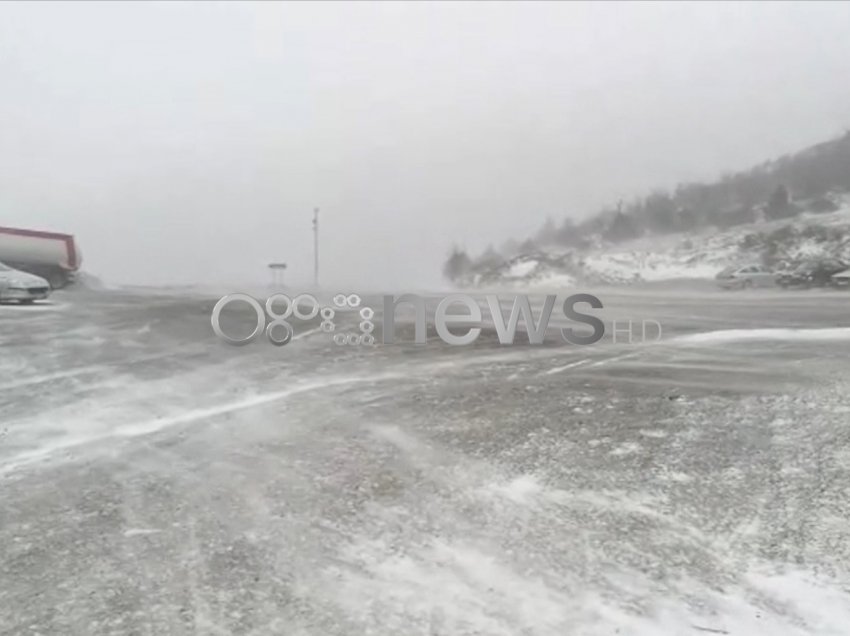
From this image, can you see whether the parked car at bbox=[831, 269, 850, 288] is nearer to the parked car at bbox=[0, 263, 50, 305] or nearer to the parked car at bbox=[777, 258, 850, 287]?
the parked car at bbox=[777, 258, 850, 287]

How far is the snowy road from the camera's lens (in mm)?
2916

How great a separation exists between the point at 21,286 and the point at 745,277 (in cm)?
738

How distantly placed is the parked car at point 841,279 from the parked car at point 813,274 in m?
0.03

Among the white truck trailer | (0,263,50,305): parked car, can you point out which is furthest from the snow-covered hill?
(0,263,50,305): parked car

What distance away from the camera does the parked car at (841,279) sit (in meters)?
6.44

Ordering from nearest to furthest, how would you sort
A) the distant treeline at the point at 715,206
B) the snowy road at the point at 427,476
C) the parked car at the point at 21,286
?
the snowy road at the point at 427,476 < the parked car at the point at 21,286 < the distant treeline at the point at 715,206

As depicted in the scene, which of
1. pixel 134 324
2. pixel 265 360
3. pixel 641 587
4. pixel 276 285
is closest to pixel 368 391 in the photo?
pixel 265 360

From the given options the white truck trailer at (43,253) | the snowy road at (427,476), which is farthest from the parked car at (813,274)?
the white truck trailer at (43,253)

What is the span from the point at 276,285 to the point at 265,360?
2.61 ft

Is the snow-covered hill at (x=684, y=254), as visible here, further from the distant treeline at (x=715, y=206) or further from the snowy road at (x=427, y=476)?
the snowy road at (x=427, y=476)

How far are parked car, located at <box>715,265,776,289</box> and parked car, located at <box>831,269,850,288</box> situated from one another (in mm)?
571

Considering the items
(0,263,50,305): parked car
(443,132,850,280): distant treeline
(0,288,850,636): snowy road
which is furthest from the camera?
(443,132,850,280): distant treeline
